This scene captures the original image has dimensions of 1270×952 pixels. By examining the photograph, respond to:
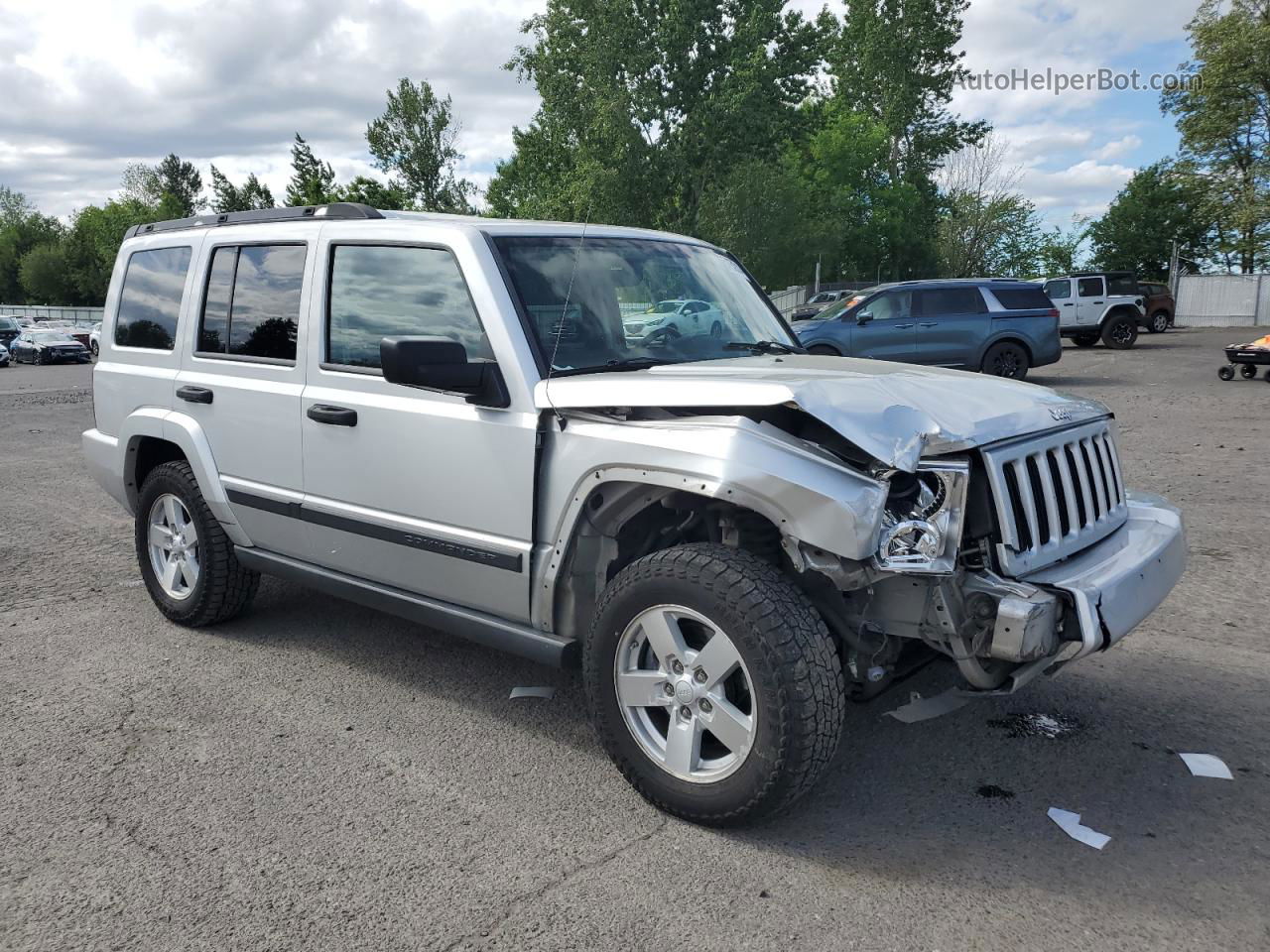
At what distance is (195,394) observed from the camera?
4758 mm

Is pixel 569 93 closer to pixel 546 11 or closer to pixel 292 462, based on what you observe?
pixel 546 11

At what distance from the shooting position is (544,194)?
4931 centimetres

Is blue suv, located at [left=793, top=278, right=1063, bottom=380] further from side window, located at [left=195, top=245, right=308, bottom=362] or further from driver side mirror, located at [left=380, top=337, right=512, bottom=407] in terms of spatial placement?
driver side mirror, located at [left=380, top=337, right=512, bottom=407]

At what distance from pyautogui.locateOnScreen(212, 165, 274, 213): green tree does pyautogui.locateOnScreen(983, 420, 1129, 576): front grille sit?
62856mm

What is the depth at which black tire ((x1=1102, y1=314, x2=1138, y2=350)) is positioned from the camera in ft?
86.3

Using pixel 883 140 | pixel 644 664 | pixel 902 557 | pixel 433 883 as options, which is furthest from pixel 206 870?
pixel 883 140

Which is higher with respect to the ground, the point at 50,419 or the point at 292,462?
the point at 292,462

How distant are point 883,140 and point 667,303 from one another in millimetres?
59888

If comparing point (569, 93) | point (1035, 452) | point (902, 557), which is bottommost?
point (902, 557)

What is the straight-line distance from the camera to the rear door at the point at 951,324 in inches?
637

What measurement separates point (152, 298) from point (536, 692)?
2963 millimetres

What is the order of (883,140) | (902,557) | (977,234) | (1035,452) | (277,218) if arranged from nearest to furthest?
(902,557)
(1035,452)
(277,218)
(977,234)
(883,140)

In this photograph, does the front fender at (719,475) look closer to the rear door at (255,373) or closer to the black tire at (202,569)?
the rear door at (255,373)

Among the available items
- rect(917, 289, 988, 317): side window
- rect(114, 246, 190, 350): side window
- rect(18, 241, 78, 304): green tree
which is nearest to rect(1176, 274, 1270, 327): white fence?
rect(917, 289, 988, 317): side window
